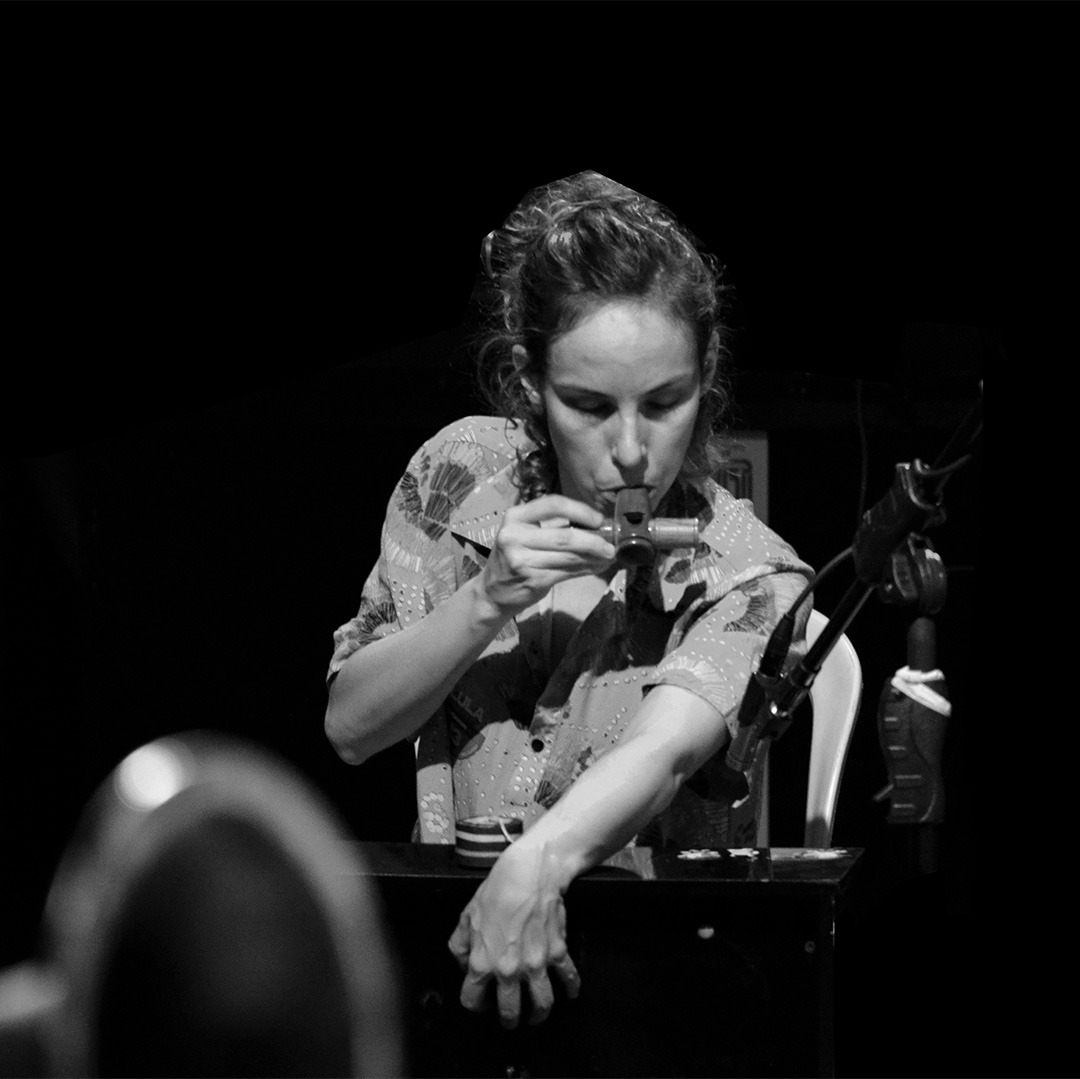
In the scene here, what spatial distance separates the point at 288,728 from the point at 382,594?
54.3 inches

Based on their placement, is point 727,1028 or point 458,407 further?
point 458,407

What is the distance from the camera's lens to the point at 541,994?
1493 millimetres

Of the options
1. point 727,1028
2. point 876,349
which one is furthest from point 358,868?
point 876,349

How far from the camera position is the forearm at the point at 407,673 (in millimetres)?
1800

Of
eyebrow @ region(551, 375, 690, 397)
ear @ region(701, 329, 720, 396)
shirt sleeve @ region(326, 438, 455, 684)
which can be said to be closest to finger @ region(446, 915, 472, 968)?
shirt sleeve @ region(326, 438, 455, 684)

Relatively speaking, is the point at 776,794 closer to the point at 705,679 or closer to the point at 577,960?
the point at 705,679

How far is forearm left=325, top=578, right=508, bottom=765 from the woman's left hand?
0.35 metres

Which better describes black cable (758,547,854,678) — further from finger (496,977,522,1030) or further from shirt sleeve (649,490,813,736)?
finger (496,977,522,1030)

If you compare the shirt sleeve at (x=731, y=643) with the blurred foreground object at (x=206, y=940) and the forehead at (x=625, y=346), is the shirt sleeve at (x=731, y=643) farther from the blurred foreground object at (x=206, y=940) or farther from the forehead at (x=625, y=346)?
the blurred foreground object at (x=206, y=940)

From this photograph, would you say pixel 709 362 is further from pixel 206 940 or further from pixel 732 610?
pixel 206 940

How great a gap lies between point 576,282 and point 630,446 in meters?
0.23

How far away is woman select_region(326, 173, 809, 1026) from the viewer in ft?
5.67

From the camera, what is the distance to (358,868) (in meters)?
1.58

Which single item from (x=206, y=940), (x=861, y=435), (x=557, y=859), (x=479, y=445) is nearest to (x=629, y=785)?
(x=557, y=859)
